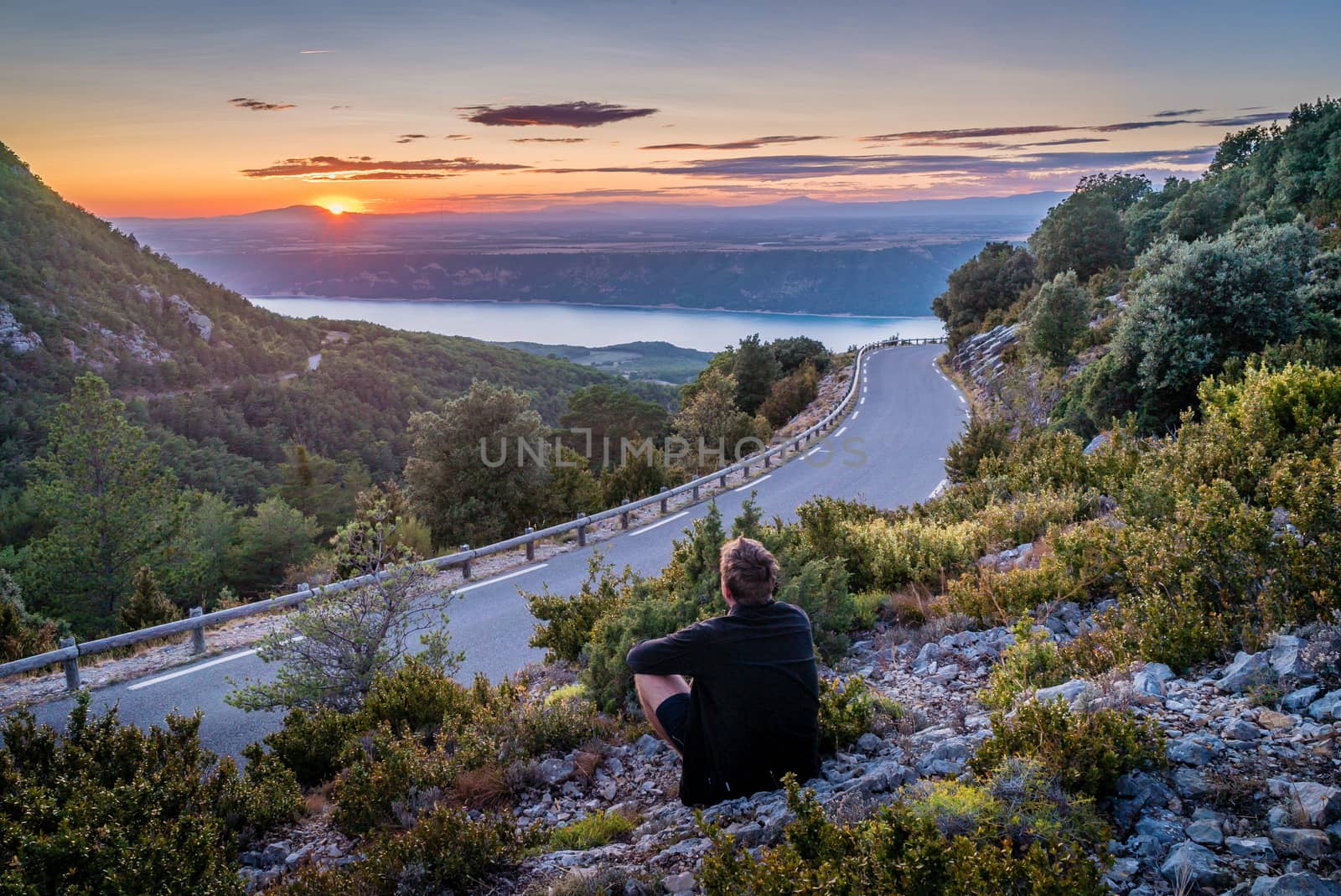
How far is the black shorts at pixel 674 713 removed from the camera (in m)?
4.52

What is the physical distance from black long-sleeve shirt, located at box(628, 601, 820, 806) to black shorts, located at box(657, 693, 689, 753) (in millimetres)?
282

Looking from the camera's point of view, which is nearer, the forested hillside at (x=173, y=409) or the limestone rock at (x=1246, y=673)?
the limestone rock at (x=1246, y=673)

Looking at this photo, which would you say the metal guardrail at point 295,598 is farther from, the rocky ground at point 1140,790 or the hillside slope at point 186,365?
the hillside slope at point 186,365

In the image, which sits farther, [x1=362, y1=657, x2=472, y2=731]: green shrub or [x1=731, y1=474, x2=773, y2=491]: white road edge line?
[x1=731, y1=474, x2=773, y2=491]: white road edge line

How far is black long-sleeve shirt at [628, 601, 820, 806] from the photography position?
4004 millimetres

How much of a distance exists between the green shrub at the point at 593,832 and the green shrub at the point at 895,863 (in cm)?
127

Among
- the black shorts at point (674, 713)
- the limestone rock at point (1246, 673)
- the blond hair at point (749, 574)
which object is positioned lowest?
the black shorts at point (674, 713)

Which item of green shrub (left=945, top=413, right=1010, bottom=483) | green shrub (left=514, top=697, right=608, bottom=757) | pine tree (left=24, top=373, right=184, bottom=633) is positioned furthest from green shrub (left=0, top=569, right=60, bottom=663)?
pine tree (left=24, top=373, right=184, bottom=633)

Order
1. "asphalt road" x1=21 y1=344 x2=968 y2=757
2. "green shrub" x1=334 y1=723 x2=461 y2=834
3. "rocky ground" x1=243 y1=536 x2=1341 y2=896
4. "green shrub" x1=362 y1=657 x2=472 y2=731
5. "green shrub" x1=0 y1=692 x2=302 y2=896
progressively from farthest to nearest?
"asphalt road" x1=21 y1=344 x2=968 y2=757 < "green shrub" x1=362 y1=657 x2=472 y2=731 < "green shrub" x1=334 y1=723 x2=461 y2=834 < "green shrub" x1=0 y1=692 x2=302 y2=896 < "rocky ground" x1=243 y1=536 x2=1341 y2=896

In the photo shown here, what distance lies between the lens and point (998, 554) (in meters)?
9.23

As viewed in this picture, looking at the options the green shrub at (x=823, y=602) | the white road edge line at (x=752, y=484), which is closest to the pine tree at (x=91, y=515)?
the white road edge line at (x=752, y=484)

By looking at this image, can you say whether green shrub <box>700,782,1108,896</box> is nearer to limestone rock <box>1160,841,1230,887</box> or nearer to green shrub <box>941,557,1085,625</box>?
limestone rock <box>1160,841,1230,887</box>

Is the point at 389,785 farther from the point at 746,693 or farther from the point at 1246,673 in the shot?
the point at 1246,673

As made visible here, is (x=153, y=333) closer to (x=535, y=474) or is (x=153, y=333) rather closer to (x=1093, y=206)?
(x=535, y=474)
